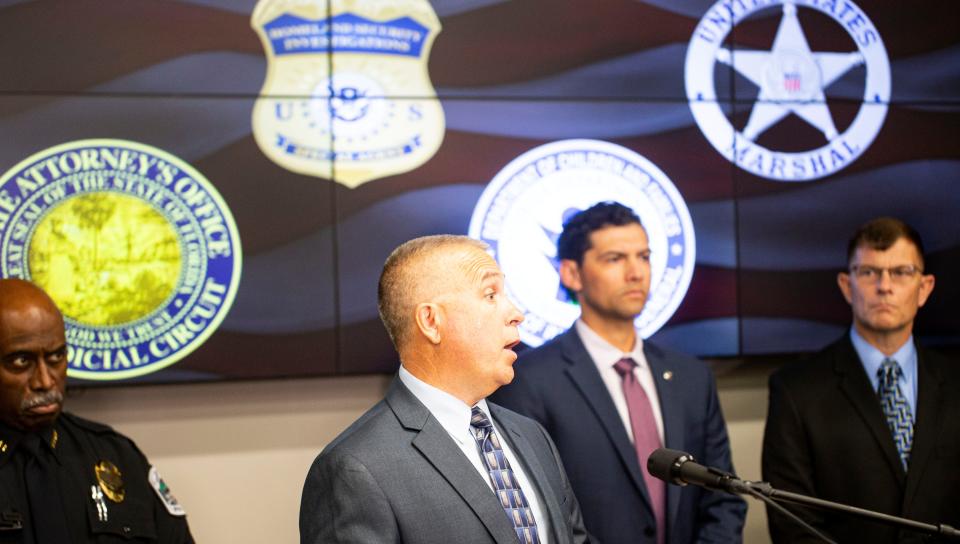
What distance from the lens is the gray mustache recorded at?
2604mm

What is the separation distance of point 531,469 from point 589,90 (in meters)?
1.81

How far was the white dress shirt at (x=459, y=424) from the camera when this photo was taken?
81.9 inches

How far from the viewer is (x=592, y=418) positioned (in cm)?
310

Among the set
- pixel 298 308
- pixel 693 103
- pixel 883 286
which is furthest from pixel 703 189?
pixel 298 308

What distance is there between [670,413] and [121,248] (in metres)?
1.71

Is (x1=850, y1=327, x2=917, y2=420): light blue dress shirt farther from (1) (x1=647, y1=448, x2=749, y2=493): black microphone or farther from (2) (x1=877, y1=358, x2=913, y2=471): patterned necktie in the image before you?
(1) (x1=647, y1=448, x2=749, y2=493): black microphone

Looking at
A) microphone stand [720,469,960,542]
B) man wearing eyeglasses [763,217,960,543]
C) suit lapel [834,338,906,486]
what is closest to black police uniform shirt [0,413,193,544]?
microphone stand [720,469,960,542]

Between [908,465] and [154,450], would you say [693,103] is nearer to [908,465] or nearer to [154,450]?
[908,465]

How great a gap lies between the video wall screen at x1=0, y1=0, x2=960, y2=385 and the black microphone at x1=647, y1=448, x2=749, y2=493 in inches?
63.6

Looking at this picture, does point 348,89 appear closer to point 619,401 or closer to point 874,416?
point 619,401

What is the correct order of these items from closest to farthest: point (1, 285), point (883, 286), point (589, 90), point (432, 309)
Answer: point (432, 309) → point (1, 285) → point (883, 286) → point (589, 90)

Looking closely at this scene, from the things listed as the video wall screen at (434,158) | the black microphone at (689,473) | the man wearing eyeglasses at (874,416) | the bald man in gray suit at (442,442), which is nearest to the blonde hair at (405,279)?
the bald man in gray suit at (442,442)

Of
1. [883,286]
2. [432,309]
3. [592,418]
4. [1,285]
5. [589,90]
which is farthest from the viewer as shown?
[589,90]

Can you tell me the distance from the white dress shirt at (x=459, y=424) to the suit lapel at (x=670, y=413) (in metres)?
1.06
